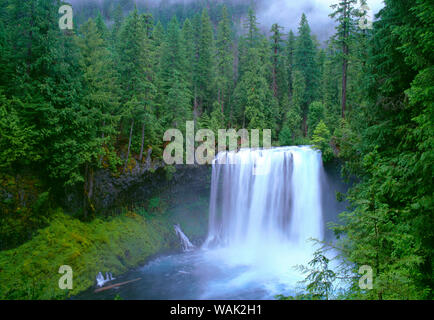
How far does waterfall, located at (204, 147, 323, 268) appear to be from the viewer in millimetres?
18922

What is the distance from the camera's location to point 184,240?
66.5ft

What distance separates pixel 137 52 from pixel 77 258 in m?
13.0

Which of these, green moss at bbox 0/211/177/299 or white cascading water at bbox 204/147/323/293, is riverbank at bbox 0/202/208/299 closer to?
Answer: green moss at bbox 0/211/177/299

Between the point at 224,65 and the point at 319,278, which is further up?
the point at 224,65

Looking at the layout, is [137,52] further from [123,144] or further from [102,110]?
[123,144]

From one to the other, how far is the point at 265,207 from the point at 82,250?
40.4 feet

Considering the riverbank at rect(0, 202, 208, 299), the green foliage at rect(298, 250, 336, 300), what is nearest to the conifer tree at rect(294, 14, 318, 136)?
the riverbank at rect(0, 202, 208, 299)

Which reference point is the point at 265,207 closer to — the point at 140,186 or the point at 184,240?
the point at 184,240

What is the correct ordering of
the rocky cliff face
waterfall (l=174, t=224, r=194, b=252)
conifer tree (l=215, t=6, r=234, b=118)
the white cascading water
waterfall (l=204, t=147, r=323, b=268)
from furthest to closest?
conifer tree (l=215, t=6, r=234, b=118) → waterfall (l=174, t=224, r=194, b=252) → waterfall (l=204, t=147, r=323, b=268) → the white cascading water → the rocky cliff face

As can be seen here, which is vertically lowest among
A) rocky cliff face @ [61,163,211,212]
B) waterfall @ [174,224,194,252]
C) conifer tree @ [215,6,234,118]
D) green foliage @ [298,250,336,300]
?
waterfall @ [174,224,194,252]

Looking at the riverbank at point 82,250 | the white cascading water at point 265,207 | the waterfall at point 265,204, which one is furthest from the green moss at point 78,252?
the waterfall at point 265,204

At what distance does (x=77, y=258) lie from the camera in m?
13.5

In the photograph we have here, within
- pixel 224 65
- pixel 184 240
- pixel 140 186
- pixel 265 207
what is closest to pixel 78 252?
pixel 140 186

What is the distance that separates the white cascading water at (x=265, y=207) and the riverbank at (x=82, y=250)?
4.24 m
